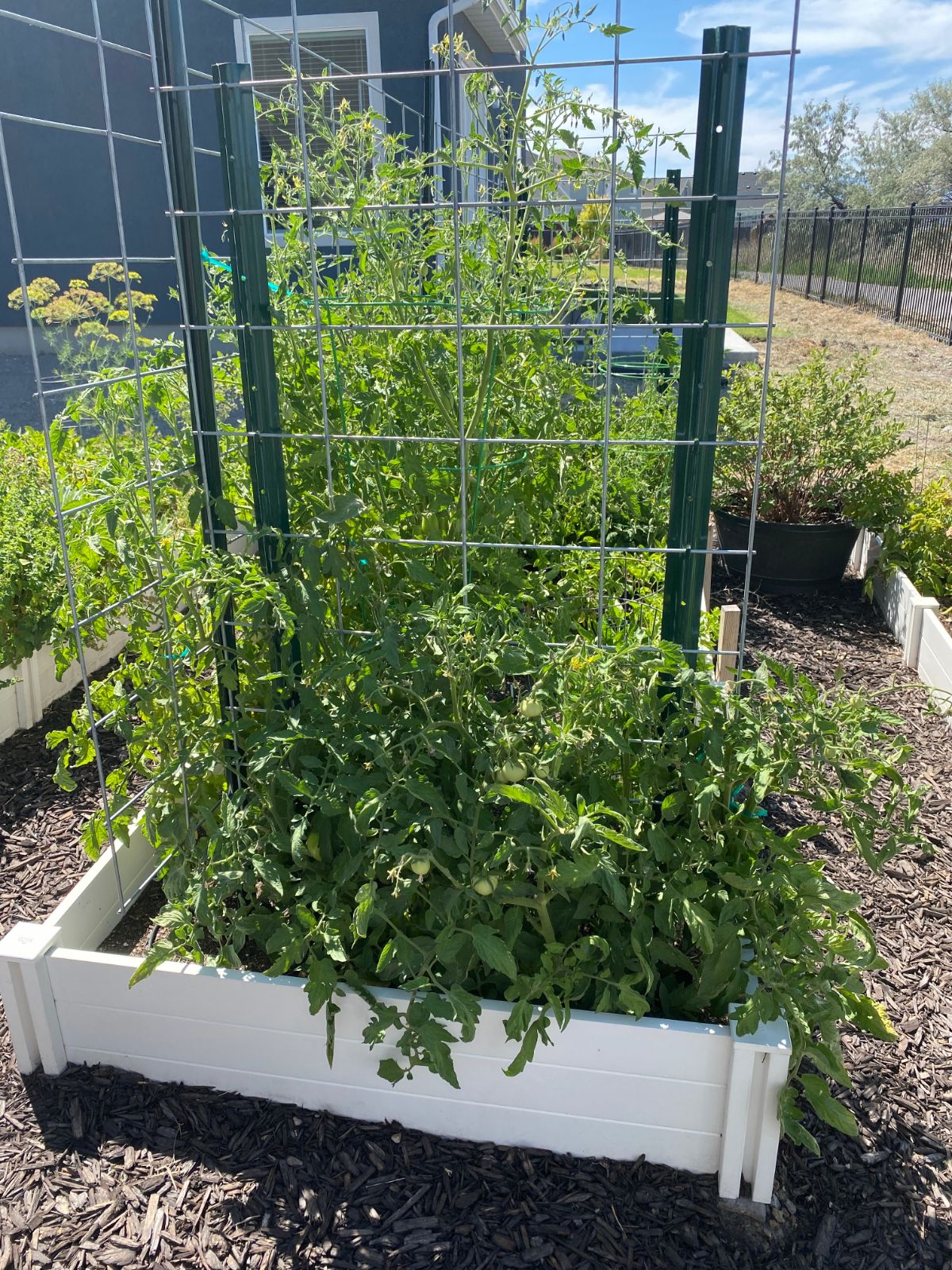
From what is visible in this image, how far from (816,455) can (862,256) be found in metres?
16.2

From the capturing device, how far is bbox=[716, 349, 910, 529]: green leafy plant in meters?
4.66

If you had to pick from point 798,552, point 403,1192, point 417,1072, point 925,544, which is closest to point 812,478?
point 798,552

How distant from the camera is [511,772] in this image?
1.75m

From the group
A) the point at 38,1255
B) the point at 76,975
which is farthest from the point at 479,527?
the point at 38,1255

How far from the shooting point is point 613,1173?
1885mm

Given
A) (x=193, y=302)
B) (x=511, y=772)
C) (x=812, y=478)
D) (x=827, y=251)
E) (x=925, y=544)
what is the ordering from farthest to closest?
1. (x=827, y=251)
2. (x=812, y=478)
3. (x=925, y=544)
4. (x=193, y=302)
5. (x=511, y=772)

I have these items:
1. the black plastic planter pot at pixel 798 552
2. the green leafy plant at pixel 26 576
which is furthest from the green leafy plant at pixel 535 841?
the black plastic planter pot at pixel 798 552

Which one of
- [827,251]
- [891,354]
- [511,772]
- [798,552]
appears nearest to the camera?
[511,772]

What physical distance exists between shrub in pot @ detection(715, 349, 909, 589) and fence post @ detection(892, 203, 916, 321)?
44.6 ft

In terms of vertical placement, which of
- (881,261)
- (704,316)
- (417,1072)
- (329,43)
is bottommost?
(417,1072)

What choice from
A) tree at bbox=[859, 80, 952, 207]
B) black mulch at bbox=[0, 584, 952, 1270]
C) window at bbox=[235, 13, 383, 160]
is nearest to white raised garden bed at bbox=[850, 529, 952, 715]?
black mulch at bbox=[0, 584, 952, 1270]

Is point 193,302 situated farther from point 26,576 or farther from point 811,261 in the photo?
point 811,261

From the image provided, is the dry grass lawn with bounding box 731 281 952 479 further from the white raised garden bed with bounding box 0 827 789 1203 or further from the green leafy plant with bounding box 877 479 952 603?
the white raised garden bed with bounding box 0 827 789 1203

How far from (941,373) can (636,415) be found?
398 inches
